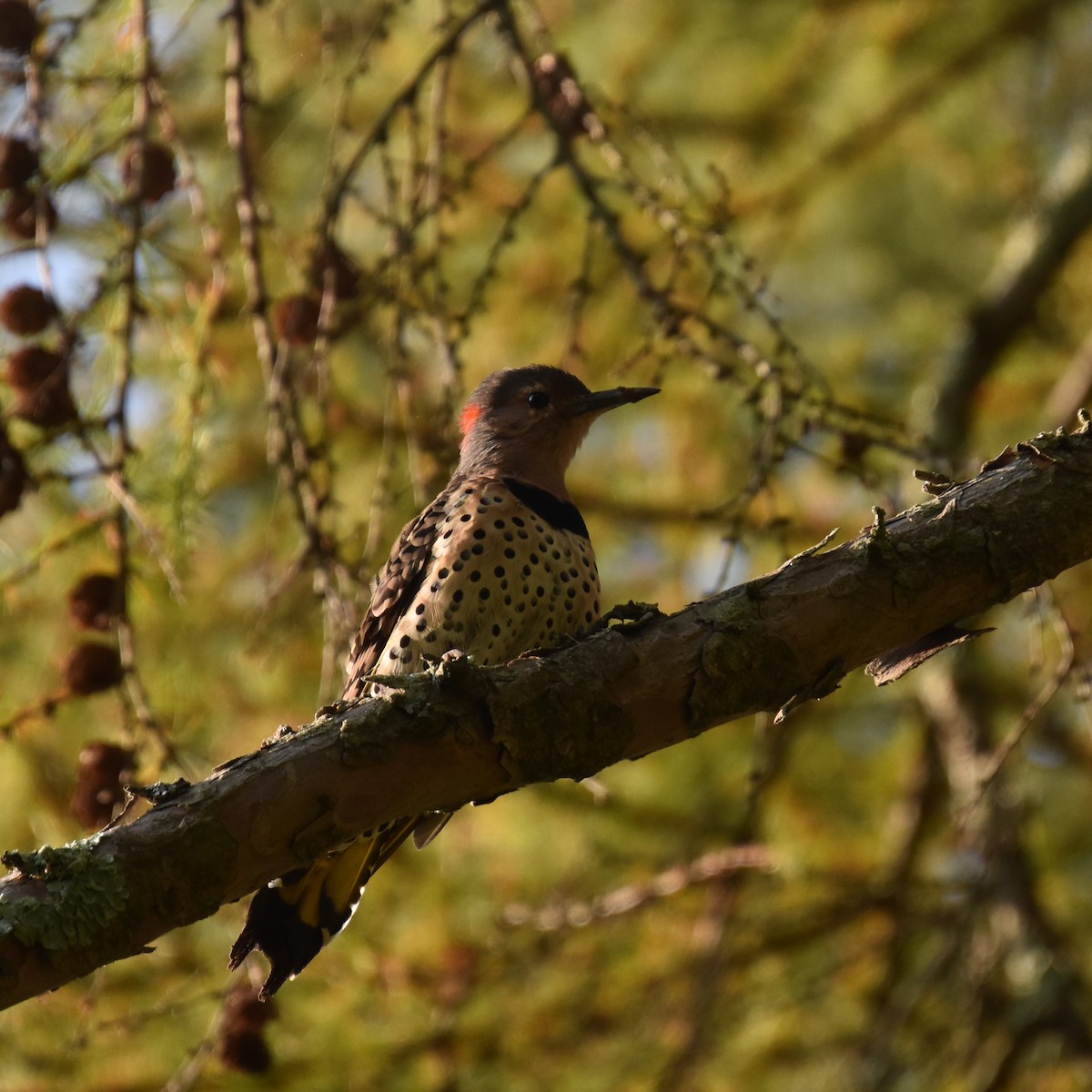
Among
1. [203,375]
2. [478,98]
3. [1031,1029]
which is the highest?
[478,98]

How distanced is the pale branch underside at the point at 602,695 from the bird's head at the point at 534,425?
167 cm

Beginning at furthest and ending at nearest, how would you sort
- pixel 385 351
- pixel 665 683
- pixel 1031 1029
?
pixel 1031 1029
pixel 385 351
pixel 665 683

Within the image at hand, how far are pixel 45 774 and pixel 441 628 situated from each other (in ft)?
6.80

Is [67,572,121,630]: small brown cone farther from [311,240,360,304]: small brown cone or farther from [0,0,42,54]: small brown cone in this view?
[0,0,42,54]: small brown cone

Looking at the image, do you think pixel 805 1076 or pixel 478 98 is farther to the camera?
pixel 478 98

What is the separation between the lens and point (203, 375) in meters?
3.63

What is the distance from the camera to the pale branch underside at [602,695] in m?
2.50

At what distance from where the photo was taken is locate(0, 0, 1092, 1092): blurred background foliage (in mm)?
3502

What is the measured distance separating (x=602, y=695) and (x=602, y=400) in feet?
5.91

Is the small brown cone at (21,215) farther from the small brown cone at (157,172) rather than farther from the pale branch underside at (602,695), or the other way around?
the pale branch underside at (602,695)

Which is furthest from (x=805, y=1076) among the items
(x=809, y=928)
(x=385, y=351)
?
(x=385, y=351)

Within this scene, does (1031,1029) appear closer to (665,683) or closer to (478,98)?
(665,683)

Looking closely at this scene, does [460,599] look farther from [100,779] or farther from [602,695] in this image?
[602,695]

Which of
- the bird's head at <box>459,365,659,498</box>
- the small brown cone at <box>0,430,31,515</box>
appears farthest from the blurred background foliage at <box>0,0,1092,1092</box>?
the bird's head at <box>459,365,659,498</box>
